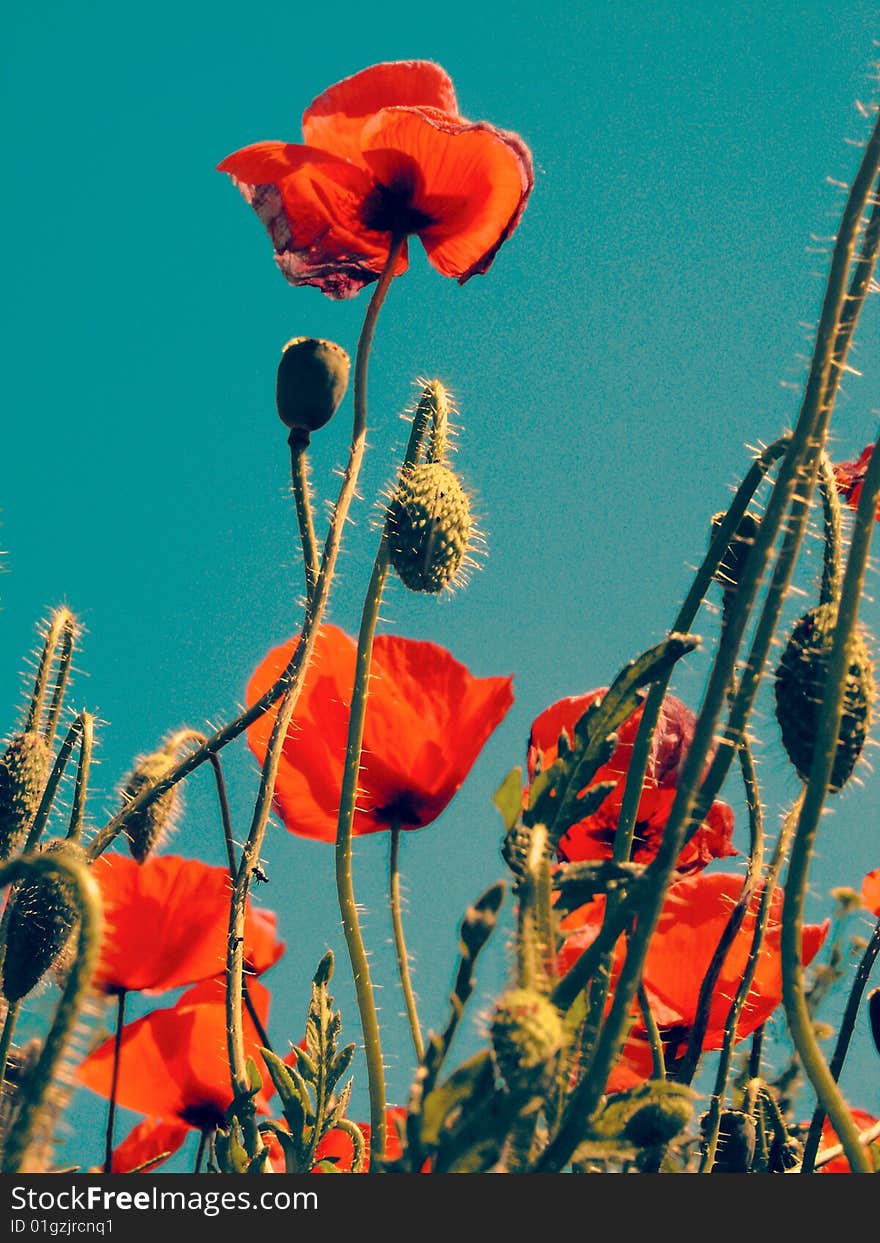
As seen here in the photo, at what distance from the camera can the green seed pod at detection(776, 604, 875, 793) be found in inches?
22.3

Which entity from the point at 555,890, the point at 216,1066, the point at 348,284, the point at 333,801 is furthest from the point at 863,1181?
the point at 348,284

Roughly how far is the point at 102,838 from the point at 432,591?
0.90 ft

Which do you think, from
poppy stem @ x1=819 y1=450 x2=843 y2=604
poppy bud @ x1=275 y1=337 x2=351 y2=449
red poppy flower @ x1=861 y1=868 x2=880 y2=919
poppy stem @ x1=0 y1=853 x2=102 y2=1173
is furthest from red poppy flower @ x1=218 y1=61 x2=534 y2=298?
poppy stem @ x1=0 y1=853 x2=102 y2=1173

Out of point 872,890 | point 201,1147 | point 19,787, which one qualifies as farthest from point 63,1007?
point 872,890

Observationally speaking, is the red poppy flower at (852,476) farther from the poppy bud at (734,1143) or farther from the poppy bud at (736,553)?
the poppy bud at (734,1143)

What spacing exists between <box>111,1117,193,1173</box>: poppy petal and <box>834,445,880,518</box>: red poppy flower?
0.72 meters

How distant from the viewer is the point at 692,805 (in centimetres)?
45

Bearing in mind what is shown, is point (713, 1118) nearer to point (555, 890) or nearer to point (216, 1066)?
point (555, 890)

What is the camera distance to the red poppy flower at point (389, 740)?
0.92 metres

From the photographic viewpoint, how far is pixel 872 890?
98cm

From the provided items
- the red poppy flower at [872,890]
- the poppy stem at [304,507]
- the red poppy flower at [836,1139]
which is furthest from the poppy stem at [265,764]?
the red poppy flower at [872,890]

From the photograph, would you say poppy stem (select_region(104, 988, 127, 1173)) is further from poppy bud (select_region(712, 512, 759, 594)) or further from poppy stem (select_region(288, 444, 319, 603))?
poppy bud (select_region(712, 512, 759, 594))

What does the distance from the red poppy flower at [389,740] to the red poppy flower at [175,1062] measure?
192 mm

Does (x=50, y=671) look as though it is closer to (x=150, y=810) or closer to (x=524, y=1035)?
(x=150, y=810)
